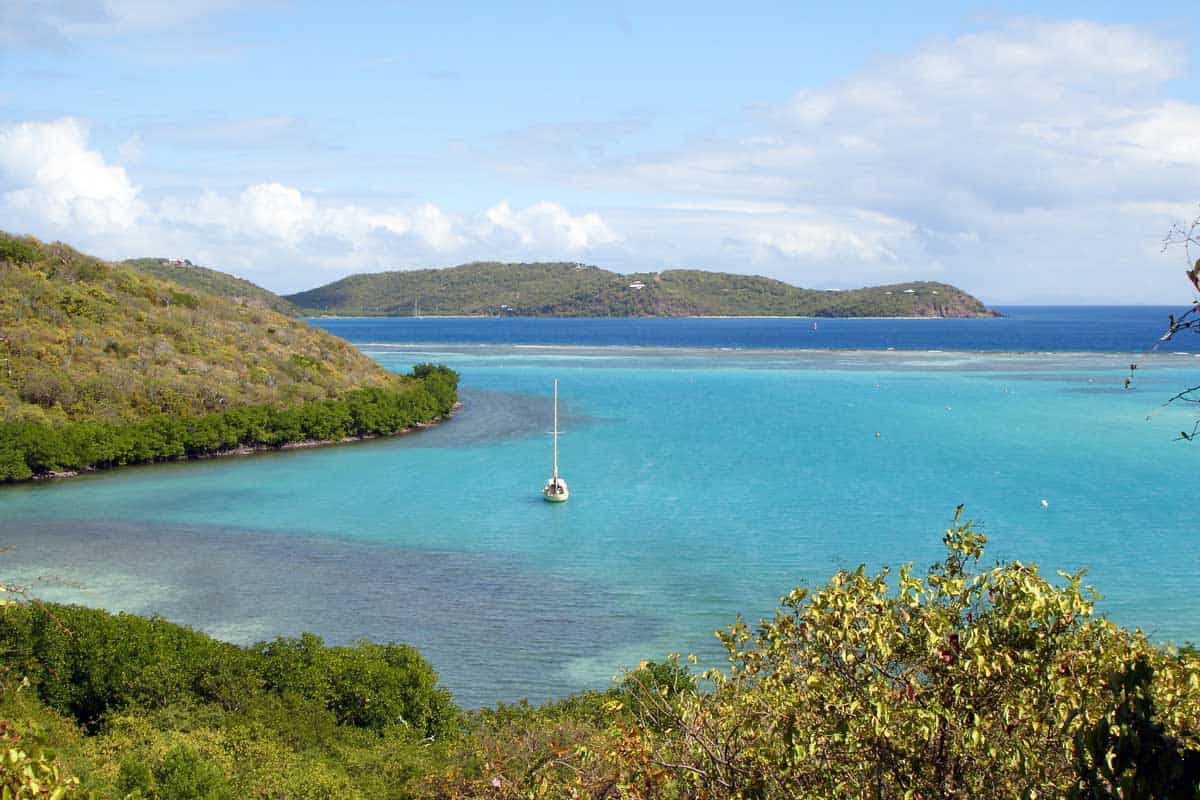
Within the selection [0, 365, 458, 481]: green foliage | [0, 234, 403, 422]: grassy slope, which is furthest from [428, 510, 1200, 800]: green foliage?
[0, 234, 403, 422]: grassy slope

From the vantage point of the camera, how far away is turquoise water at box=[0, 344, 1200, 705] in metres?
24.1

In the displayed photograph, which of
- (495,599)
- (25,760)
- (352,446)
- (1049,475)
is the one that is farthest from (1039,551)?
(352,446)

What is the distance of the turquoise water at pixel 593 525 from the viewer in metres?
24.1

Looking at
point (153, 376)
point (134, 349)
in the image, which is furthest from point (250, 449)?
point (134, 349)

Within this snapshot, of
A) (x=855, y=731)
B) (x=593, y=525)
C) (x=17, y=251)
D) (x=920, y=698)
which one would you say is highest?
(x=17, y=251)

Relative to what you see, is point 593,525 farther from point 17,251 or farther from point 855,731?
point 17,251

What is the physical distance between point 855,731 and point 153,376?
169 ft

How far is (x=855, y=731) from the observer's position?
22.1 ft

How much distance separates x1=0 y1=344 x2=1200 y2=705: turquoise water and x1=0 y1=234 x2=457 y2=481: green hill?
2005mm

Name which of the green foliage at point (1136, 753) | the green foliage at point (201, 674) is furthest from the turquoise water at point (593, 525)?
the green foliage at point (1136, 753)

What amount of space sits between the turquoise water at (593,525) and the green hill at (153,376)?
6.58 feet

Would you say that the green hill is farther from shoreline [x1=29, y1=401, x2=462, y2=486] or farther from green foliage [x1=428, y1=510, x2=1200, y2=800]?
green foliage [x1=428, y1=510, x2=1200, y2=800]

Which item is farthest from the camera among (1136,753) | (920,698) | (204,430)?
(204,430)

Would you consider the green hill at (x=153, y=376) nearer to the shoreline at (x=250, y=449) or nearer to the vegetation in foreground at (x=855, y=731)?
the shoreline at (x=250, y=449)
